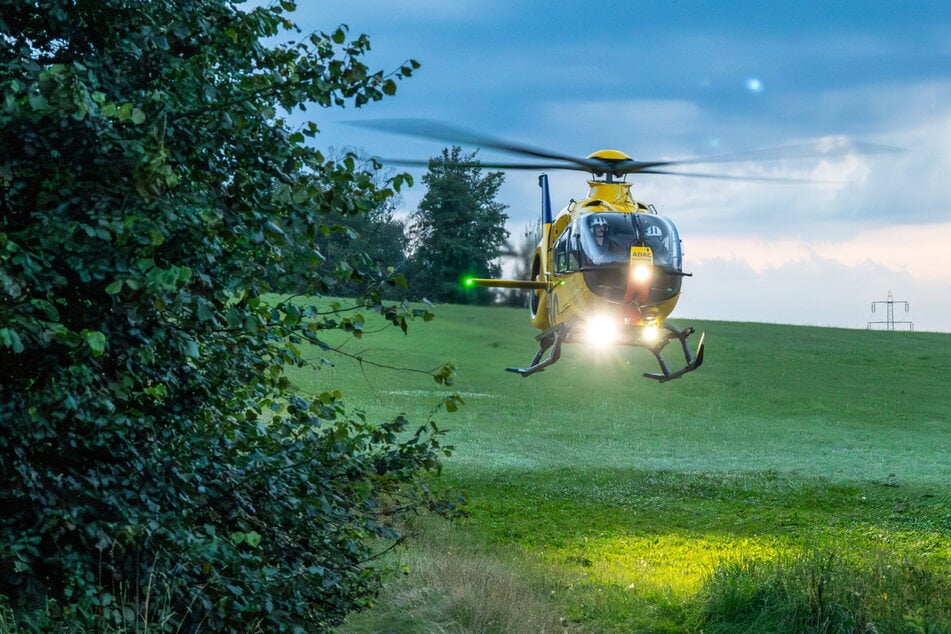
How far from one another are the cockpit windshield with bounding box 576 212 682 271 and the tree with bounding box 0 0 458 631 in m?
12.3

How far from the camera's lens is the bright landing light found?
19.6 m

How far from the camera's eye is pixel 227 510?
6.31 meters

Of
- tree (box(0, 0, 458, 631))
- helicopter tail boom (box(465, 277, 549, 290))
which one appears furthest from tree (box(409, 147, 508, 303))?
tree (box(0, 0, 458, 631))

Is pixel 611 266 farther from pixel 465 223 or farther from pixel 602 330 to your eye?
pixel 465 223

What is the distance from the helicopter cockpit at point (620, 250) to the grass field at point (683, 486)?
15.1 feet

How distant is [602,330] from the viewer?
782 inches

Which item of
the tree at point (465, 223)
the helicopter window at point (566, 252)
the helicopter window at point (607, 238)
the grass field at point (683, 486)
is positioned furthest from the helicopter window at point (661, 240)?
the tree at point (465, 223)

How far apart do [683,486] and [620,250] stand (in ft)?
26.9

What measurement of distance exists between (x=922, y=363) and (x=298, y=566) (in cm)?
5497

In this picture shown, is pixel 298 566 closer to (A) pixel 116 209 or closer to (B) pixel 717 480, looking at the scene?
(A) pixel 116 209

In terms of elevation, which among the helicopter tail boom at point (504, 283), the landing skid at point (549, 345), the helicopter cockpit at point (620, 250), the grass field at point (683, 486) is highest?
the helicopter cockpit at point (620, 250)

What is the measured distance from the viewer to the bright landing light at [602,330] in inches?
773

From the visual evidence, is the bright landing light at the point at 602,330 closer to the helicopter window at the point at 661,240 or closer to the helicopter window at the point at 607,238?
the helicopter window at the point at 607,238

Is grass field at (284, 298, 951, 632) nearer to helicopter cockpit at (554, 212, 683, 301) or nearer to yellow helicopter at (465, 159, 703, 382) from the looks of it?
yellow helicopter at (465, 159, 703, 382)
